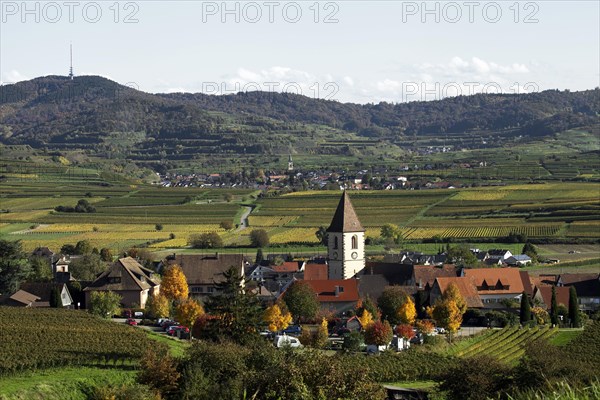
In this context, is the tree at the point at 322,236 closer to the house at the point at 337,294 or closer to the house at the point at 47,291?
the house at the point at 337,294

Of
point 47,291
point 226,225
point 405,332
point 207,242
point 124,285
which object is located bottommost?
point 405,332

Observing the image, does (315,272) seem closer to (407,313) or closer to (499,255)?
(407,313)

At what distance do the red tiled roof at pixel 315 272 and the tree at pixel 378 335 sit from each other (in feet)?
53.9

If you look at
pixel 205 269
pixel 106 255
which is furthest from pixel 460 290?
pixel 106 255

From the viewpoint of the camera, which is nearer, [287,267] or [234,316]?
[234,316]

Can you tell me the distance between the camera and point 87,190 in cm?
13800

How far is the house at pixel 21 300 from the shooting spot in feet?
184

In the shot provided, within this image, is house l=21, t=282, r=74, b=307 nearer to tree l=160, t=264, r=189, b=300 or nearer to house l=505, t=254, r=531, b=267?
tree l=160, t=264, r=189, b=300

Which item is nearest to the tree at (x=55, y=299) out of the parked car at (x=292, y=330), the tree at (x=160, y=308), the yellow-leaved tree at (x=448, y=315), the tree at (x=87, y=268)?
the tree at (x=160, y=308)

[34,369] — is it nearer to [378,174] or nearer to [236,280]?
[236,280]

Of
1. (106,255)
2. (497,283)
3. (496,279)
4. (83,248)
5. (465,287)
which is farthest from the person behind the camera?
(83,248)

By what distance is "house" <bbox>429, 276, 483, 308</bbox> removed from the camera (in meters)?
58.0

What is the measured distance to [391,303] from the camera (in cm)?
5397

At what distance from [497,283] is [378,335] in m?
17.7
